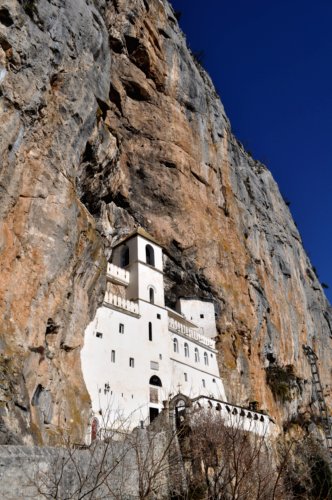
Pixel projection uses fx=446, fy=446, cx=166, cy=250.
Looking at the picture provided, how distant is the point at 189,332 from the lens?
115ft

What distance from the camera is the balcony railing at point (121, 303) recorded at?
91.8ft

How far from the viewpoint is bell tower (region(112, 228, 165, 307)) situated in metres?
32.2

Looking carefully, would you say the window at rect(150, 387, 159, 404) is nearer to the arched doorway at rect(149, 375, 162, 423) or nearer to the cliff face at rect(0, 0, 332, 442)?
the arched doorway at rect(149, 375, 162, 423)

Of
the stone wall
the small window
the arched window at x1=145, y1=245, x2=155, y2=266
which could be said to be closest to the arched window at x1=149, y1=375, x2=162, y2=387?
the small window

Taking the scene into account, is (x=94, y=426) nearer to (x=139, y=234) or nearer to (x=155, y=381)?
(x=155, y=381)

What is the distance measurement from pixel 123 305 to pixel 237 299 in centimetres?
1434

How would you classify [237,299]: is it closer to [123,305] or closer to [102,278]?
[123,305]

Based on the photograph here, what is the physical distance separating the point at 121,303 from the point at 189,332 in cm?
828

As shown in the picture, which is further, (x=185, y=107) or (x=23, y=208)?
(x=185, y=107)

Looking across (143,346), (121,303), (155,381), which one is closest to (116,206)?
(121,303)

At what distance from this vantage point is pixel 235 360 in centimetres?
3791

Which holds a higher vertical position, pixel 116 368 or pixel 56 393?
pixel 116 368

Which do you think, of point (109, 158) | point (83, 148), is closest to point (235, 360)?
point (109, 158)

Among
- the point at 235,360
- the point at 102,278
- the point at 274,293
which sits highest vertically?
the point at 274,293
